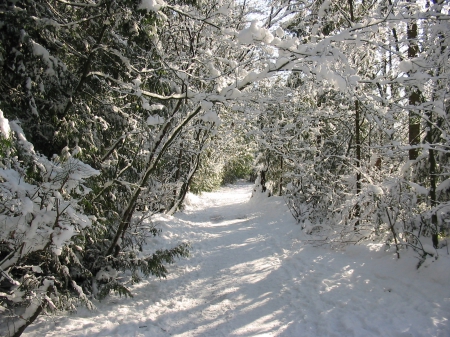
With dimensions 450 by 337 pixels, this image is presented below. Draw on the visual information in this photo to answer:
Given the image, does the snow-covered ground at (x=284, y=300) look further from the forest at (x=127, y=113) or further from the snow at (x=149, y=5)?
the snow at (x=149, y=5)

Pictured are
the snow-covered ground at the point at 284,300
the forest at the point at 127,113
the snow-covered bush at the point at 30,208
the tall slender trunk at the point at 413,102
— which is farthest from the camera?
the tall slender trunk at the point at 413,102

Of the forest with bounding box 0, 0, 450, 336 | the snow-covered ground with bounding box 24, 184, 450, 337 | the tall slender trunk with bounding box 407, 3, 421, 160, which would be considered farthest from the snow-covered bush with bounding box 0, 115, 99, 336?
the tall slender trunk with bounding box 407, 3, 421, 160

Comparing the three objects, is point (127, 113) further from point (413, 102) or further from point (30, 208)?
point (413, 102)

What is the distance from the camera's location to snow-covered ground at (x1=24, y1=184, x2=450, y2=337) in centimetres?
382

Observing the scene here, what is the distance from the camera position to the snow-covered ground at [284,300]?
150 inches


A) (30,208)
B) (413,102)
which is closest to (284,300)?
(30,208)

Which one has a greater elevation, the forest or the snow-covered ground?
the forest

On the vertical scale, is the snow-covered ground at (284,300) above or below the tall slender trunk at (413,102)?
below

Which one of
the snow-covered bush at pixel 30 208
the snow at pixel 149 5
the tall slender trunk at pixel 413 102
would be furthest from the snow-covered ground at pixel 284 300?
the snow at pixel 149 5

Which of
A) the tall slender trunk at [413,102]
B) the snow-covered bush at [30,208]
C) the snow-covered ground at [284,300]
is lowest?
A: the snow-covered ground at [284,300]

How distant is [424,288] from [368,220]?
198cm

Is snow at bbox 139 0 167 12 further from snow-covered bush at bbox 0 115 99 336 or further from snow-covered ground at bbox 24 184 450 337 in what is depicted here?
snow-covered ground at bbox 24 184 450 337

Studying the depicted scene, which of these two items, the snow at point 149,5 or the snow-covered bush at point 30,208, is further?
the snow at point 149,5

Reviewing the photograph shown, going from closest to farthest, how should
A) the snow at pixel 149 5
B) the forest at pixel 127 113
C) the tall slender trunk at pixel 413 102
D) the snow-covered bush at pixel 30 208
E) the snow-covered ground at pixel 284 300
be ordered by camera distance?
the snow-covered bush at pixel 30 208 < the forest at pixel 127 113 < the snow at pixel 149 5 < the snow-covered ground at pixel 284 300 < the tall slender trunk at pixel 413 102
